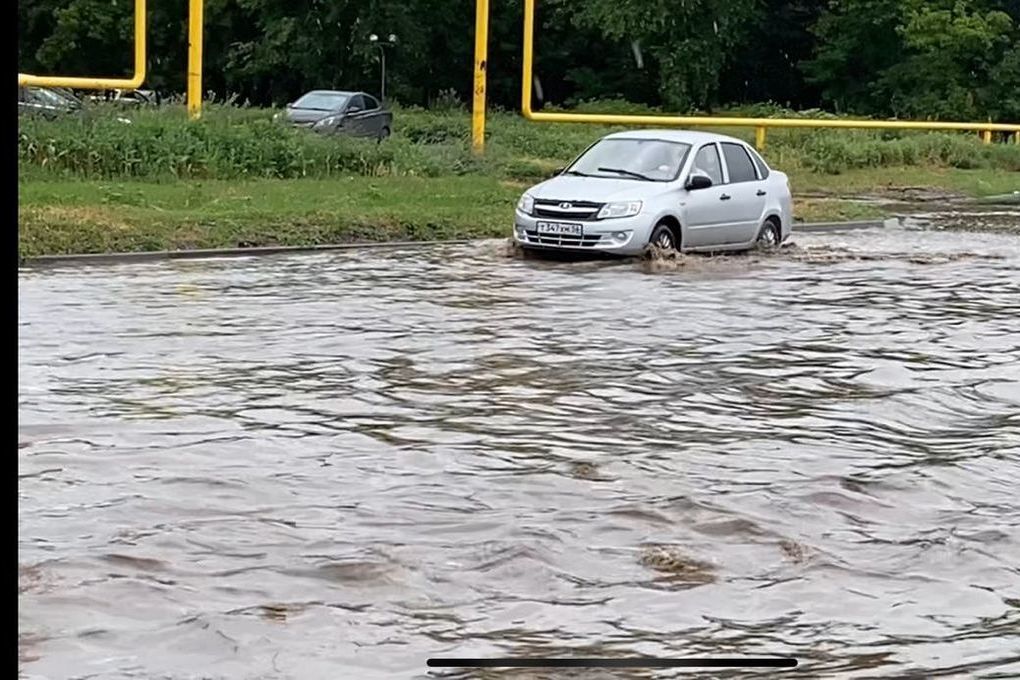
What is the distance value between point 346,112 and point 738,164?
2131 cm

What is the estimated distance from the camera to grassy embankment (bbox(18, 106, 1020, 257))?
65.4 ft

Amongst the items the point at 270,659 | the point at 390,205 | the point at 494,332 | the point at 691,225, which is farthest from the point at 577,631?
the point at 390,205

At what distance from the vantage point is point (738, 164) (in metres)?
20.7

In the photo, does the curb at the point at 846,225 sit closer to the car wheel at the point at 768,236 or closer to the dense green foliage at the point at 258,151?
the car wheel at the point at 768,236

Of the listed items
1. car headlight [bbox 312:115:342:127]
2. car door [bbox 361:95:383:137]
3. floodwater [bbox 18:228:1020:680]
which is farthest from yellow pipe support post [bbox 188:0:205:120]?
floodwater [bbox 18:228:1020:680]

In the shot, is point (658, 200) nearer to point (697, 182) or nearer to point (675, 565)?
point (697, 182)

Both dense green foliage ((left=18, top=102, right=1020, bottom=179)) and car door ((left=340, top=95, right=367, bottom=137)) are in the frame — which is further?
car door ((left=340, top=95, right=367, bottom=137))

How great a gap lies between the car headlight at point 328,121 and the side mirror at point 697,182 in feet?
56.1

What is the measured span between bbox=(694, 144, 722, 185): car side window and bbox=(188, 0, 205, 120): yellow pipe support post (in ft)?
37.2

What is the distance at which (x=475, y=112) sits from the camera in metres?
32.3

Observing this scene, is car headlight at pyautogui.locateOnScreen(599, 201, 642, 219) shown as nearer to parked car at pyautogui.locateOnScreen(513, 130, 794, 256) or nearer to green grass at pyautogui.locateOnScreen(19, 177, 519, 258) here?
parked car at pyautogui.locateOnScreen(513, 130, 794, 256)

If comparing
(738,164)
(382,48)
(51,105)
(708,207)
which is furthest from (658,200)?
(382,48)

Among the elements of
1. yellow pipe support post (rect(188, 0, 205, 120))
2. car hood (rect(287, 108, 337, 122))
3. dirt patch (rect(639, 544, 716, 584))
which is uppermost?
yellow pipe support post (rect(188, 0, 205, 120))

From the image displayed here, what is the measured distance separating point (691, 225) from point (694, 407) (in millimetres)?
9625
